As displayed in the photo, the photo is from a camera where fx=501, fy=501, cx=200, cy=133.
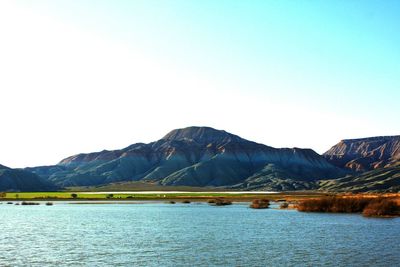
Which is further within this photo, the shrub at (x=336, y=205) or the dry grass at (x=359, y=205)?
the shrub at (x=336, y=205)

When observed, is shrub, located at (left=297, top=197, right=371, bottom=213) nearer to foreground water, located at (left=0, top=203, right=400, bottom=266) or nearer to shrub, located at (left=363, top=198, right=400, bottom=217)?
shrub, located at (left=363, top=198, right=400, bottom=217)

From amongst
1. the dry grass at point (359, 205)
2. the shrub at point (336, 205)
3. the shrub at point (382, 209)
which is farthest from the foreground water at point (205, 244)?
the shrub at point (336, 205)

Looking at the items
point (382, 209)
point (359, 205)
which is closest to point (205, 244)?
point (382, 209)

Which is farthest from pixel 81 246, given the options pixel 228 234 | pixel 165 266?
pixel 228 234

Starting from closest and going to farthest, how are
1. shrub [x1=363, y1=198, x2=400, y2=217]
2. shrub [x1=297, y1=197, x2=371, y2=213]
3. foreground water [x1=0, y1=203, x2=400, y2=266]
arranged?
foreground water [x1=0, y1=203, x2=400, y2=266] → shrub [x1=363, y1=198, x2=400, y2=217] → shrub [x1=297, y1=197, x2=371, y2=213]

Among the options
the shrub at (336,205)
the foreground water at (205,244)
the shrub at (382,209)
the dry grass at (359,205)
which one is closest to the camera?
→ the foreground water at (205,244)

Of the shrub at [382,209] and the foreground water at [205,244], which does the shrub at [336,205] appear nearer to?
the shrub at [382,209]

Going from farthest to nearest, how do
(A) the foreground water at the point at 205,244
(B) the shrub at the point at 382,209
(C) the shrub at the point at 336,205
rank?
(C) the shrub at the point at 336,205 < (B) the shrub at the point at 382,209 < (A) the foreground water at the point at 205,244

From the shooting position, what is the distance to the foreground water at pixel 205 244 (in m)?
41.0

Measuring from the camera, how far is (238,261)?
40.9m

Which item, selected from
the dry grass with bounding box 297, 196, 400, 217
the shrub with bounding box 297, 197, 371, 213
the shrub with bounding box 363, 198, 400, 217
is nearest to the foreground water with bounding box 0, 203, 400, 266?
the shrub with bounding box 363, 198, 400, 217

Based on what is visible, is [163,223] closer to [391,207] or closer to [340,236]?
[340,236]

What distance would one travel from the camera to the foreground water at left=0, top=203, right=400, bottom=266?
135 feet

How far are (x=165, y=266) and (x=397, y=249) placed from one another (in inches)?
885
